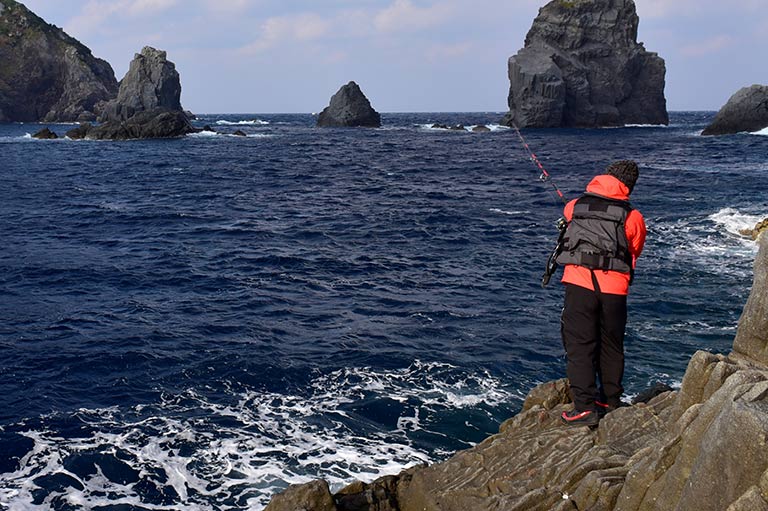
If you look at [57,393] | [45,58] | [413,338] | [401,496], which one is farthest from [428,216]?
[45,58]

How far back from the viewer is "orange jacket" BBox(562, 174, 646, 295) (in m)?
6.72

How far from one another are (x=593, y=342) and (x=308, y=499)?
3.53 m

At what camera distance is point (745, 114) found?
80250mm

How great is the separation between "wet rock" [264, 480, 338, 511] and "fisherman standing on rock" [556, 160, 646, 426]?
2.79 meters

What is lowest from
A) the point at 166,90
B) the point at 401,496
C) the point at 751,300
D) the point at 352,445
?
the point at 352,445

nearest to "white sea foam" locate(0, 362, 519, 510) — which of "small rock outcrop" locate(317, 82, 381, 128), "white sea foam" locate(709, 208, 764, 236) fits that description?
"white sea foam" locate(709, 208, 764, 236)

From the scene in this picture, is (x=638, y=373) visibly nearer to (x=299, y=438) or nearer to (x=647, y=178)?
(x=299, y=438)

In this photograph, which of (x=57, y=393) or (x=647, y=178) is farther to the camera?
(x=647, y=178)

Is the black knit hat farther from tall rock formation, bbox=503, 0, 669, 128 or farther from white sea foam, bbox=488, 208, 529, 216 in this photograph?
tall rock formation, bbox=503, 0, 669, 128

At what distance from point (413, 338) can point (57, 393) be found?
7371 mm

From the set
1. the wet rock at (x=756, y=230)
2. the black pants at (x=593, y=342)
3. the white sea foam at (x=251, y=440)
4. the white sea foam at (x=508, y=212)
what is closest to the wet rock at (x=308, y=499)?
the white sea foam at (x=251, y=440)

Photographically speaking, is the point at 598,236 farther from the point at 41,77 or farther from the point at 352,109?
the point at 41,77

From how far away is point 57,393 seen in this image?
1226cm

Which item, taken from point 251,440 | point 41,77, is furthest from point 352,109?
point 251,440
